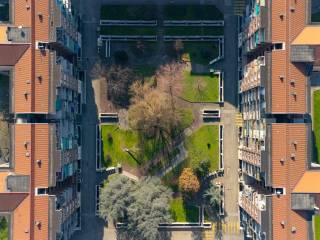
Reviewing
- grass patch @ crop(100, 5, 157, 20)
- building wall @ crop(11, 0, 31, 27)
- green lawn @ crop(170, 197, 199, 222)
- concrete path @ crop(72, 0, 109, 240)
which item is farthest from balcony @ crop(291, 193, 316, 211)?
building wall @ crop(11, 0, 31, 27)

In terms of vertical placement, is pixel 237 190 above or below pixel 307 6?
below

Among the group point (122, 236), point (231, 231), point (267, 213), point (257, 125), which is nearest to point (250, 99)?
point (257, 125)

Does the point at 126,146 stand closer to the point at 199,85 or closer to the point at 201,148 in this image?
the point at 201,148

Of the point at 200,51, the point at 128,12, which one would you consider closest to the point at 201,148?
the point at 200,51

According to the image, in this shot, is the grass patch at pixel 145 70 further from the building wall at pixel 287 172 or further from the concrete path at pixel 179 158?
the building wall at pixel 287 172

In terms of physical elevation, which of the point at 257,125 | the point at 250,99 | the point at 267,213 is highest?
the point at 250,99

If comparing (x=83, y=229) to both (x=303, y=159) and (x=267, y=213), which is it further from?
(x=303, y=159)

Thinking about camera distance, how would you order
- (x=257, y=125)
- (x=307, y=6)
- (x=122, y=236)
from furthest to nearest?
(x=122, y=236) → (x=257, y=125) → (x=307, y=6)
